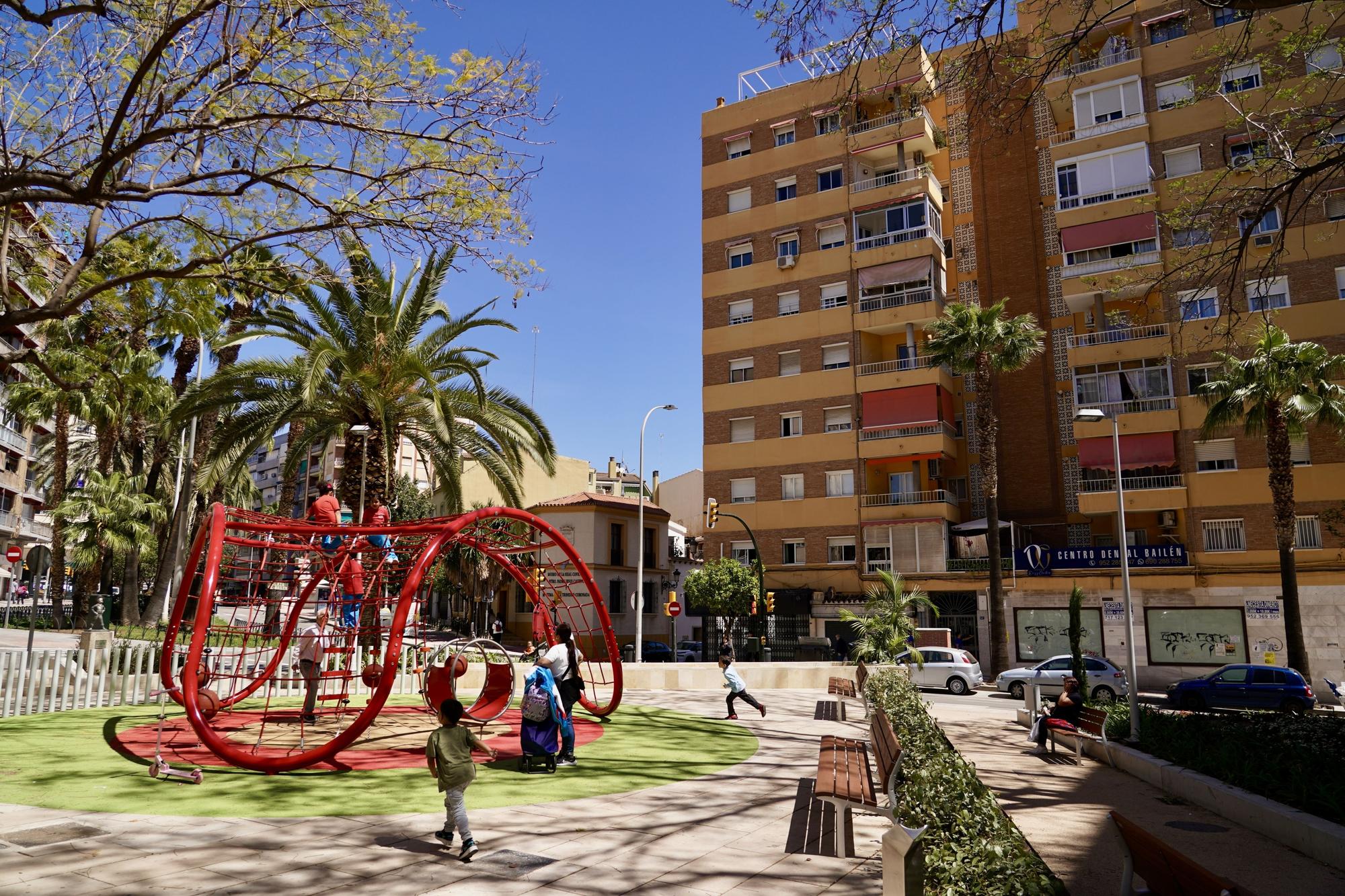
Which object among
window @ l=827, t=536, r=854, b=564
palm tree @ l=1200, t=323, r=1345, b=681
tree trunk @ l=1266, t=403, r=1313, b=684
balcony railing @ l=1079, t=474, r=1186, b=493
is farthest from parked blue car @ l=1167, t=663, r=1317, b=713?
window @ l=827, t=536, r=854, b=564

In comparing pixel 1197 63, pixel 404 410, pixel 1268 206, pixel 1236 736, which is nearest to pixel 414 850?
pixel 1236 736

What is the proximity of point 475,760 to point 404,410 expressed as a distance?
11261 mm

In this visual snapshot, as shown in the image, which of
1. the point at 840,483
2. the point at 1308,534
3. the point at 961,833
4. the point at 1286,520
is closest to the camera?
the point at 961,833

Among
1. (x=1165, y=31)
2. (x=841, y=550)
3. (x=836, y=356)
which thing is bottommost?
(x=841, y=550)

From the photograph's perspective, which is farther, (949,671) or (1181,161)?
(1181,161)

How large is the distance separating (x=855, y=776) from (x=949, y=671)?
21.5 meters

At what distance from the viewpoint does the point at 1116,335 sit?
114ft

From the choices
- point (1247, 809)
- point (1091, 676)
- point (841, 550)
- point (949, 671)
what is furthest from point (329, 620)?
point (841, 550)

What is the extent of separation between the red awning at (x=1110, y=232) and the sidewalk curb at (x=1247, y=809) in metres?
28.0

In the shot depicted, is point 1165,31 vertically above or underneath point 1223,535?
above

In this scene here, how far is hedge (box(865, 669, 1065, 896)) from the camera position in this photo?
14.0ft

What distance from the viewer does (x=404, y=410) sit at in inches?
819

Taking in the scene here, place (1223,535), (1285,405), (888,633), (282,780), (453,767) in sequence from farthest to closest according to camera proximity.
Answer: (1223,535), (1285,405), (888,633), (282,780), (453,767)

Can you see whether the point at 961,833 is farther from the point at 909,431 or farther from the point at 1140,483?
the point at 909,431
